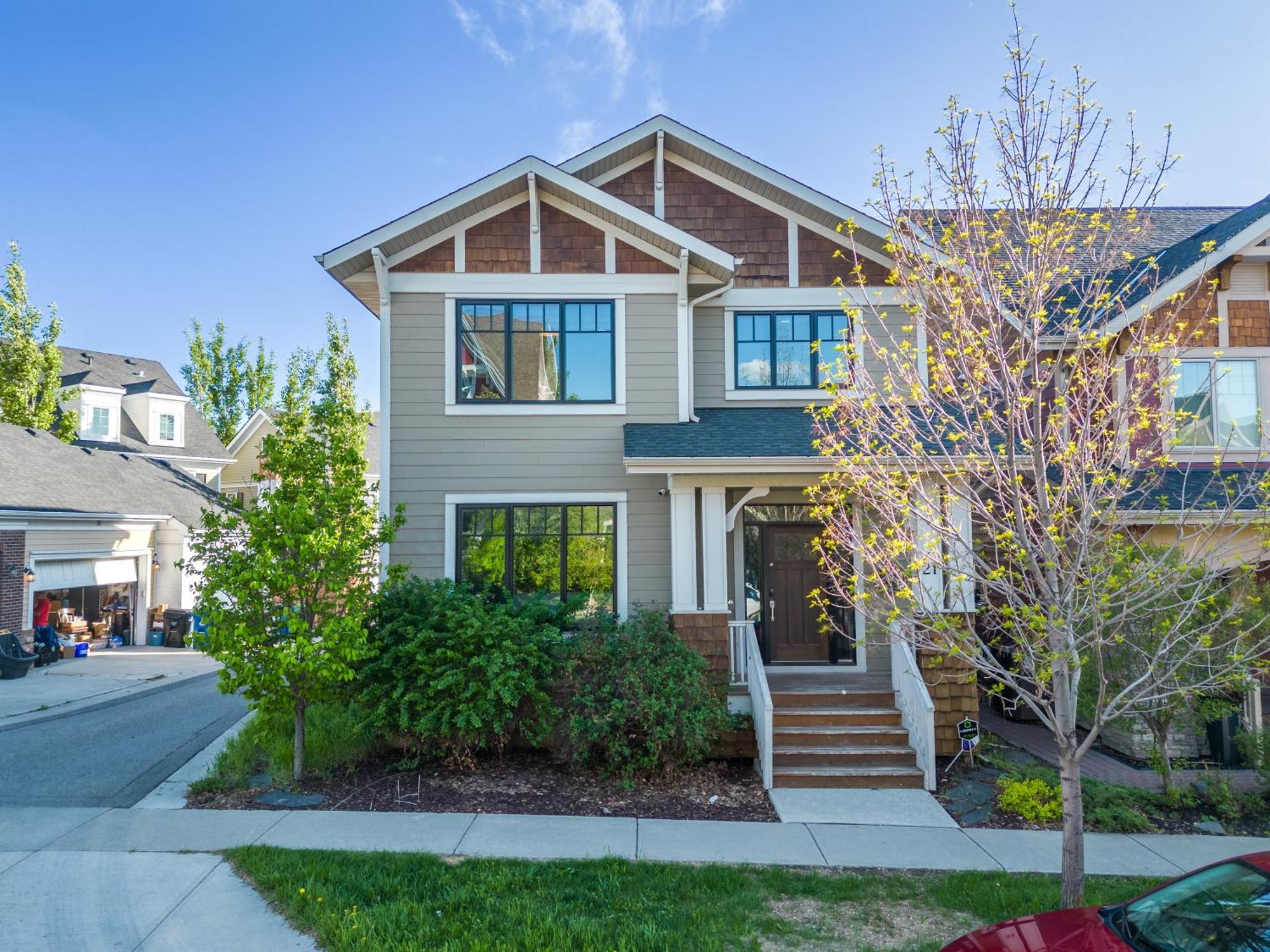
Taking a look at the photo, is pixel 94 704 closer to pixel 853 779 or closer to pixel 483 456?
pixel 483 456

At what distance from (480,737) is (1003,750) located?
21.4 feet

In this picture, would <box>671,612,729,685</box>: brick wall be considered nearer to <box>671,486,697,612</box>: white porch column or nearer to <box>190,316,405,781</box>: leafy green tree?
<box>671,486,697,612</box>: white porch column

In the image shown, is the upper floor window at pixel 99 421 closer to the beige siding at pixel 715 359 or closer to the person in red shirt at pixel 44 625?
the person in red shirt at pixel 44 625

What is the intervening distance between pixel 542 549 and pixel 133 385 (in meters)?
27.2

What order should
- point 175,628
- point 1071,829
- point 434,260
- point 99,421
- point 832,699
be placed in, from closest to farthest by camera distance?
point 1071,829, point 832,699, point 434,260, point 175,628, point 99,421

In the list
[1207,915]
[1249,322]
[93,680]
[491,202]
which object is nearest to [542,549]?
[491,202]

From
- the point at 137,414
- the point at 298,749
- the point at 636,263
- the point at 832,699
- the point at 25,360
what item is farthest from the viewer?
the point at 137,414

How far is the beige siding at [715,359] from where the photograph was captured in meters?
11.3

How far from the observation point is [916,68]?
8.00 meters

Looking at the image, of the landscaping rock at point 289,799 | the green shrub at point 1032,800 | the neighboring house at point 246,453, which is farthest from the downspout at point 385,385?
the neighboring house at point 246,453

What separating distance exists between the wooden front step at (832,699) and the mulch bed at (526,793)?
1.01m

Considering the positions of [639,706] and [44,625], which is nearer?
[639,706]

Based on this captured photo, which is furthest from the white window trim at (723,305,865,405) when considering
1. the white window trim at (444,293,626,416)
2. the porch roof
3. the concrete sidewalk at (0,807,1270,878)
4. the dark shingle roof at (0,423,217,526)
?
the dark shingle roof at (0,423,217,526)

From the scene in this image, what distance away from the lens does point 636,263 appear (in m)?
10.7
